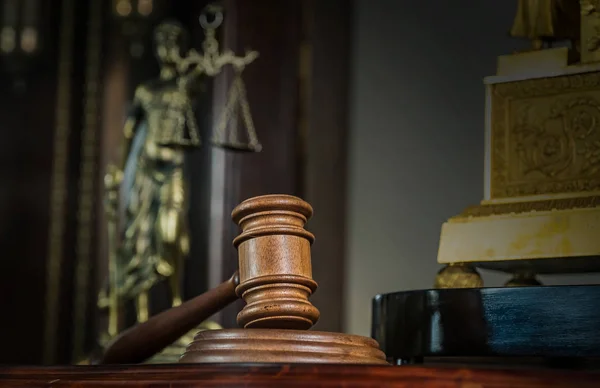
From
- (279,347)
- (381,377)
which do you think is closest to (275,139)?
(279,347)

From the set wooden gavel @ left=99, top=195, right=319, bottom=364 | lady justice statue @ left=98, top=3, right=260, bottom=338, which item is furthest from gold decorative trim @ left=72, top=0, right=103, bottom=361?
wooden gavel @ left=99, top=195, right=319, bottom=364

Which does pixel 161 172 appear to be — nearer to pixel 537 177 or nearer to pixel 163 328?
pixel 537 177

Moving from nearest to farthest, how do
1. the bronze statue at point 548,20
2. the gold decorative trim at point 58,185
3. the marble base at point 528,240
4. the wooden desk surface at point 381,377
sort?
the wooden desk surface at point 381,377, the marble base at point 528,240, the bronze statue at point 548,20, the gold decorative trim at point 58,185

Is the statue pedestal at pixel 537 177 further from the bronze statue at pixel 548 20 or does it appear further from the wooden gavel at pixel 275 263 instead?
the wooden gavel at pixel 275 263

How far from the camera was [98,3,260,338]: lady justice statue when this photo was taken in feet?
11.2

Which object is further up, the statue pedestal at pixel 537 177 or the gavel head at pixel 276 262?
the statue pedestal at pixel 537 177

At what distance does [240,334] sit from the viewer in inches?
35.6

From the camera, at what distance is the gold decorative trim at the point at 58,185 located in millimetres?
3891

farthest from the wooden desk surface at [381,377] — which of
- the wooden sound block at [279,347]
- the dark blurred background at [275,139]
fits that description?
the dark blurred background at [275,139]

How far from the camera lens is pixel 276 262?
3.31ft

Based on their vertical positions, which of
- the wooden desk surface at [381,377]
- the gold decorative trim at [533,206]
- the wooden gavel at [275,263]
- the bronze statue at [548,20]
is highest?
the bronze statue at [548,20]

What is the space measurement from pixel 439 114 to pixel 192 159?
824mm

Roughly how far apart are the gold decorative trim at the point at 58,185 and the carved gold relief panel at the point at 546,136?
250 cm

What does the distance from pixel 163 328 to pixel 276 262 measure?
33cm
